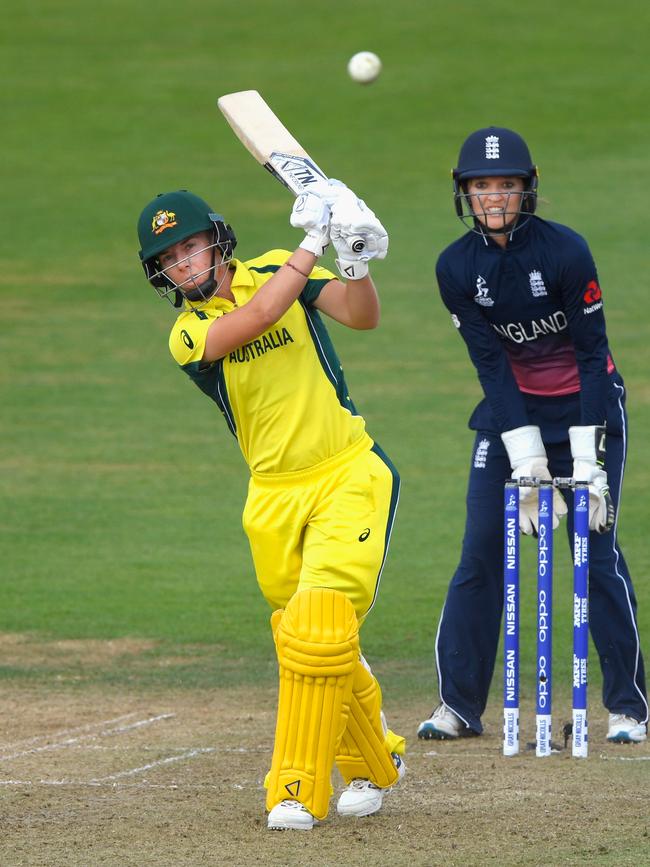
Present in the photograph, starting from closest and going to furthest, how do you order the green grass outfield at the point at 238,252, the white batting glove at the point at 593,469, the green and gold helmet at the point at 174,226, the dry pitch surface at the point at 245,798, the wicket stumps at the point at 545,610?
the dry pitch surface at the point at 245,798, the green and gold helmet at the point at 174,226, the wicket stumps at the point at 545,610, the white batting glove at the point at 593,469, the green grass outfield at the point at 238,252

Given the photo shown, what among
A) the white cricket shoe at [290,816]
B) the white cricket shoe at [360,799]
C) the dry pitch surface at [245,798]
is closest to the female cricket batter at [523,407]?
the dry pitch surface at [245,798]

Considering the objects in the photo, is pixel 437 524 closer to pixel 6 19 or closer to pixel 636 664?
pixel 636 664

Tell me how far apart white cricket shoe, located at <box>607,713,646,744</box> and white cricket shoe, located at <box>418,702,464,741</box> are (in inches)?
20.3

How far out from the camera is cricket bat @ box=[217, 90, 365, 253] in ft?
16.0

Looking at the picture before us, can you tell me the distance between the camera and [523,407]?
5645 millimetres

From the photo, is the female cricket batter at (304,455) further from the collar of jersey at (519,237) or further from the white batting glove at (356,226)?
the collar of jersey at (519,237)

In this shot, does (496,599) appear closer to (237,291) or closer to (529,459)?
(529,459)

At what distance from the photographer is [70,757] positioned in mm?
5477

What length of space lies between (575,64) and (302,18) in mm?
5471

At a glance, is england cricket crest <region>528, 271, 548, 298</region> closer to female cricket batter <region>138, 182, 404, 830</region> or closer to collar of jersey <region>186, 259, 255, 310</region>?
female cricket batter <region>138, 182, 404, 830</region>

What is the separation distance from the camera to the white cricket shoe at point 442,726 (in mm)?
5746

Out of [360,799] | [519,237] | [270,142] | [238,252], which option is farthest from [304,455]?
[238,252]

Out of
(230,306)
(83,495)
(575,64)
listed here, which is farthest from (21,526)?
(575,64)

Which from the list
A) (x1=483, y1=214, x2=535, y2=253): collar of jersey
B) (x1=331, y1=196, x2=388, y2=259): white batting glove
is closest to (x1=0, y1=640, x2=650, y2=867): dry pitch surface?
(x1=331, y1=196, x2=388, y2=259): white batting glove
